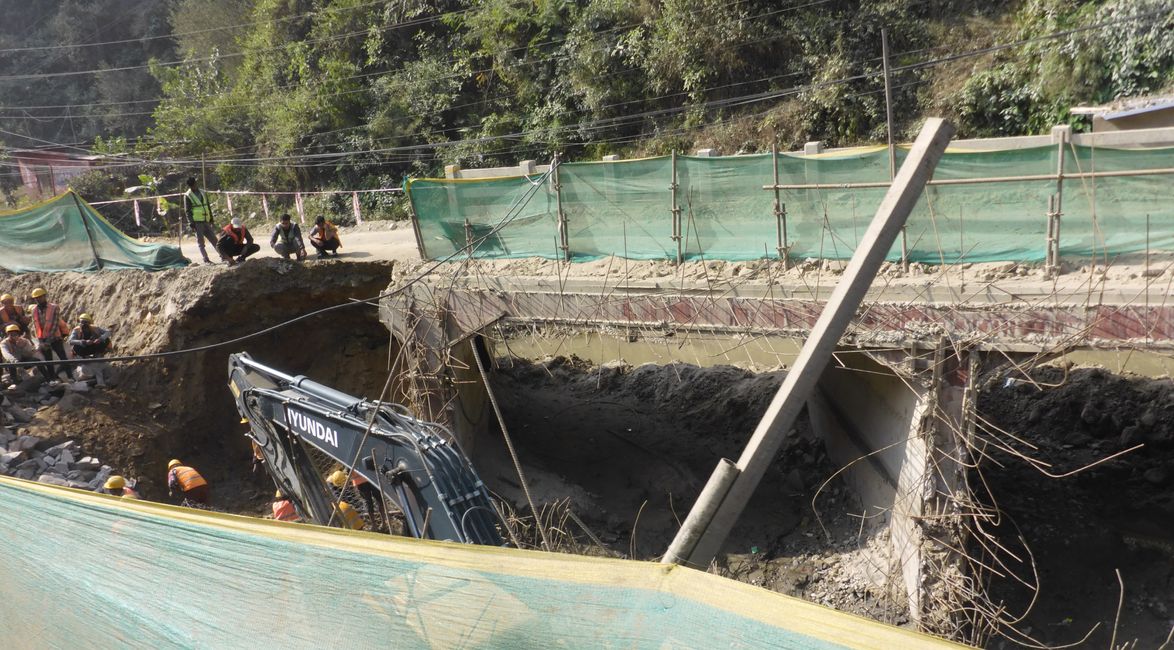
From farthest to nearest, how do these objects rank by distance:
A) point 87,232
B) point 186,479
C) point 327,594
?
1. point 87,232
2. point 186,479
3. point 327,594

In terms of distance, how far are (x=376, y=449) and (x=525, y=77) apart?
2399 centimetres

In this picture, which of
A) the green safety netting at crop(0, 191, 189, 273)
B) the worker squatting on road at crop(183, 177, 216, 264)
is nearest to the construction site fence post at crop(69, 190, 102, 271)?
the green safety netting at crop(0, 191, 189, 273)

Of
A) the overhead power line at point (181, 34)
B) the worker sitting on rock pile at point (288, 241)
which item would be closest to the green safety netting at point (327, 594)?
the worker sitting on rock pile at point (288, 241)

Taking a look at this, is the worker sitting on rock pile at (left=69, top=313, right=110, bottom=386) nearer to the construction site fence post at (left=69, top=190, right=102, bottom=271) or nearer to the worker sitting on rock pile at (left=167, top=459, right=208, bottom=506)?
the construction site fence post at (left=69, top=190, right=102, bottom=271)

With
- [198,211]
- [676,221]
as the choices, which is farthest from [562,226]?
[198,211]

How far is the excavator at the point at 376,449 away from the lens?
7188 millimetres

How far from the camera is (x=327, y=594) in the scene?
399 cm

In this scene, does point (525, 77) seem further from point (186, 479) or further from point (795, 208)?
point (186, 479)

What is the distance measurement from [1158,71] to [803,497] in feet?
42.8

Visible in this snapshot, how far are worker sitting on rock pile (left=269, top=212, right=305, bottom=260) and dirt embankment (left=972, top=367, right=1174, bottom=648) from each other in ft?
41.6

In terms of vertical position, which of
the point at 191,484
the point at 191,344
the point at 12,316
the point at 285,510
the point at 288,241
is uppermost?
the point at 288,241

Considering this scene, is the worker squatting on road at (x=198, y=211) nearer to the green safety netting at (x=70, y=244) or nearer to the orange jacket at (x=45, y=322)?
the green safety netting at (x=70, y=244)

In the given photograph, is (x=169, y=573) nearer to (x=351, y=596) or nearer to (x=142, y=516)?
(x=142, y=516)

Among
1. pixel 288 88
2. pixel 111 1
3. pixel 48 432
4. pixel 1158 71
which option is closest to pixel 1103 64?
pixel 1158 71
